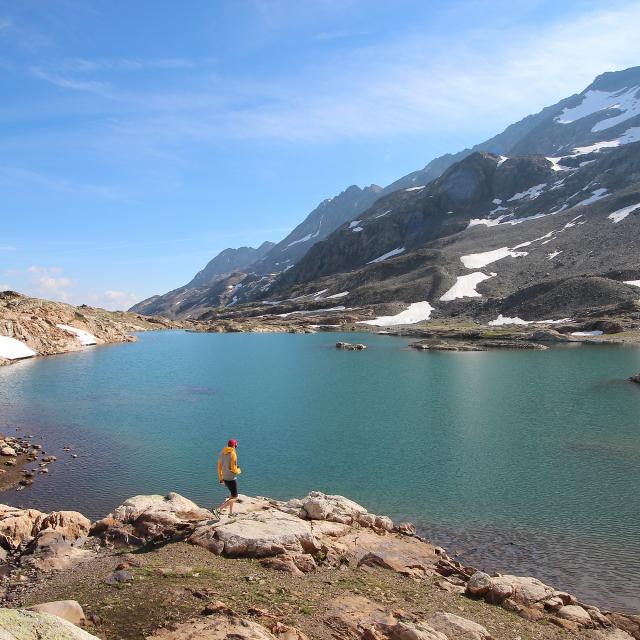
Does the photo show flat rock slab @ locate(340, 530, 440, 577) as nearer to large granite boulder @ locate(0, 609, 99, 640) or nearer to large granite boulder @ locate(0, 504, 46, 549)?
large granite boulder @ locate(0, 609, 99, 640)

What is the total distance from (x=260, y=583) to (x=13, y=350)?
3892 inches

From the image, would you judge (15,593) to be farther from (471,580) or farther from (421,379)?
(421,379)

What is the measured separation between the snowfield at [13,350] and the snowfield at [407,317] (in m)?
109

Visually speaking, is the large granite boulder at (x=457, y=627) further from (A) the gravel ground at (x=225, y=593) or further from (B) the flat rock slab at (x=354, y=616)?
(B) the flat rock slab at (x=354, y=616)

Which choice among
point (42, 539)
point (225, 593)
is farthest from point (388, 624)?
point (42, 539)

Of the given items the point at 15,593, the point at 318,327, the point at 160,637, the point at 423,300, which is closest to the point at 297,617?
the point at 160,637

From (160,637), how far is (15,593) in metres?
6.80

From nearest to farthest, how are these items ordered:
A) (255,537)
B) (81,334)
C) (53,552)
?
(255,537) < (53,552) < (81,334)

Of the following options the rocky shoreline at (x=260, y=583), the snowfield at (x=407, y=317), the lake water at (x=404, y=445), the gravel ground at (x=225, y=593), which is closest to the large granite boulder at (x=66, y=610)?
the rocky shoreline at (x=260, y=583)

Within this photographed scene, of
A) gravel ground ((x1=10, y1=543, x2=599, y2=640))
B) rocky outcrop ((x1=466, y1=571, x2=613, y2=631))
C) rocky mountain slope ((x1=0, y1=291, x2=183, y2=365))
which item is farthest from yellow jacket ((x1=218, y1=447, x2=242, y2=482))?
rocky mountain slope ((x1=0, y1=291, x2=183, y2=365))

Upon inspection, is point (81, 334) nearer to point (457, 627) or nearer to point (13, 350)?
point (13, 350)

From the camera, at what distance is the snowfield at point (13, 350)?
94.6m

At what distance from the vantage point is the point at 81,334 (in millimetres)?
128625

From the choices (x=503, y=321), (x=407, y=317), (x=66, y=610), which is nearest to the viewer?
(x=66, y=610)
